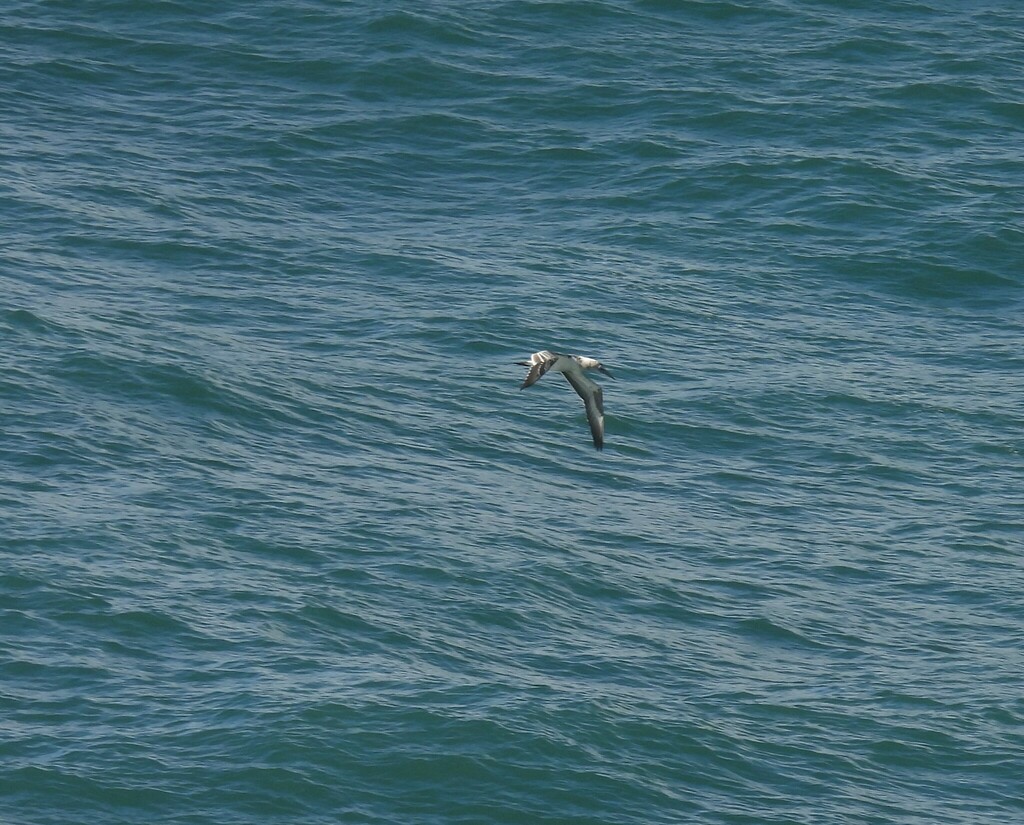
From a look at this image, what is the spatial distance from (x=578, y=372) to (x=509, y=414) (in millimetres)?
25626

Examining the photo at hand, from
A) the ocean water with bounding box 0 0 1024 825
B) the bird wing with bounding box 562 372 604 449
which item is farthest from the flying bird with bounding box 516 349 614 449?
the ocean water with bounding box 0 0 1024 825

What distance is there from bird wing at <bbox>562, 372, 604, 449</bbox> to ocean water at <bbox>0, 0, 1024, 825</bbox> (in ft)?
31.6

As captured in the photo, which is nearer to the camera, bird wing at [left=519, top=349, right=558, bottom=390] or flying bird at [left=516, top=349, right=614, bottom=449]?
bird wing at [left=519, top=349, right=558, bottom=390]

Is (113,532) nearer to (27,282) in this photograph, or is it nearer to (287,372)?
(287,372)

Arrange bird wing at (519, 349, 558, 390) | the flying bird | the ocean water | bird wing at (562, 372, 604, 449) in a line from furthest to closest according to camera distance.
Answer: the ocean water → bird wing at (562, 372, 604, 449) → the flying bird → bird wing at (519, 349, 558, 390)

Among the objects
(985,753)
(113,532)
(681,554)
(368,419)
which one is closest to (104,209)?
(368,419)

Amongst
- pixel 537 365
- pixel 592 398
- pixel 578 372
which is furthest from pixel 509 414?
pixel 537 365

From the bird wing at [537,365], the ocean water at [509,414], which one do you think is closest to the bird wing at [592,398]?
the bird wing at [537,365]

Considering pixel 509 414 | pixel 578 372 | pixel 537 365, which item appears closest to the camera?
pixel 537 365

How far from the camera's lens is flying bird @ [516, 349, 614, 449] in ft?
159

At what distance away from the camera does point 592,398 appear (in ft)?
183

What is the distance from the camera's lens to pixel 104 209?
8962 cm

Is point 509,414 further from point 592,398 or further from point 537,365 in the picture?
point 537,365

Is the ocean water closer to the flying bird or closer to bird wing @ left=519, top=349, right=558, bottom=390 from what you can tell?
the flying bird
